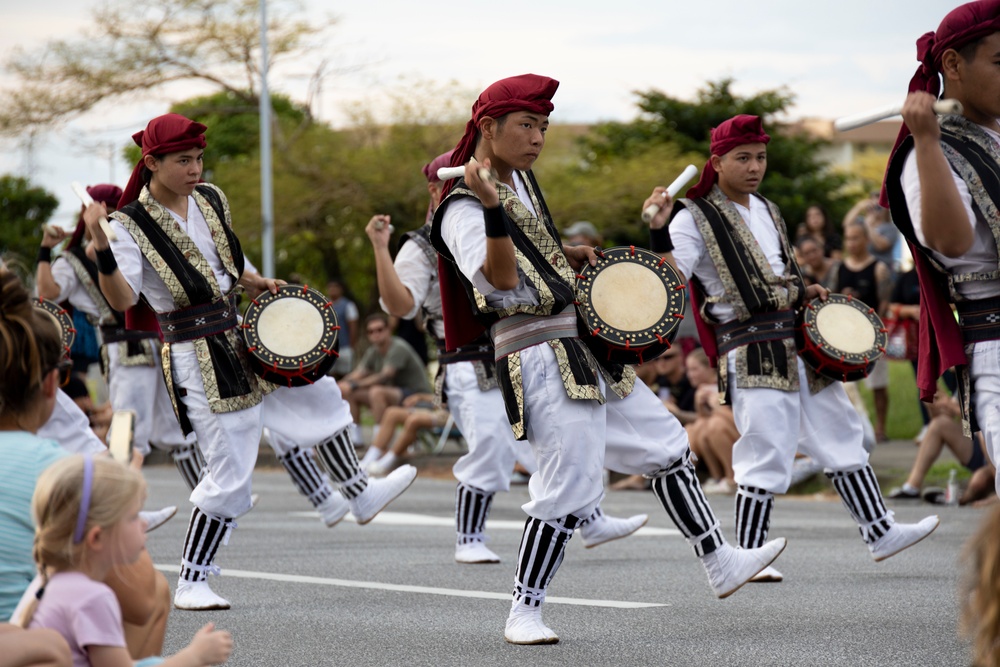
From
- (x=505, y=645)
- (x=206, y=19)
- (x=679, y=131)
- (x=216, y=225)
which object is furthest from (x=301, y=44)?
(x=505, y=645)

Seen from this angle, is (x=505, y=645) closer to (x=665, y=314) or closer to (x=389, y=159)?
(x=665, y=314)

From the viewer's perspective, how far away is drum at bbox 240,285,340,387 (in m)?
7.03

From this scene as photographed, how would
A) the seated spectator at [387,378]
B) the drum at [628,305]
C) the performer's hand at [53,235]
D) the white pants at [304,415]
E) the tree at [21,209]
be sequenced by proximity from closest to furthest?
1. the drum at [628,305]
2. the white pants at [304,415]
3. the performer's hand at [53,235]
4. the seated spectator at [387,378]
5. the tree at [21,209]

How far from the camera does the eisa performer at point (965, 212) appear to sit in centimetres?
491

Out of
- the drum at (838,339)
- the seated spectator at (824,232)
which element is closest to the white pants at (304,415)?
the drum at (838,339)

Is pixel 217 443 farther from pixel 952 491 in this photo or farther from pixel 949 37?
pixel 952 491

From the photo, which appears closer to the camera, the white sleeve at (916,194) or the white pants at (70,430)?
the white sleeve at (916,194)

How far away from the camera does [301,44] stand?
30.4 meters

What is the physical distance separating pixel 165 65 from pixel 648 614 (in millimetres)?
26384

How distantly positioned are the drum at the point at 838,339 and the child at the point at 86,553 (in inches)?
172

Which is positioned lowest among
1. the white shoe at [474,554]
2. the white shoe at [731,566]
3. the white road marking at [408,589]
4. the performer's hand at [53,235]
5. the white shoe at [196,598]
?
the white shoe at [474,554]

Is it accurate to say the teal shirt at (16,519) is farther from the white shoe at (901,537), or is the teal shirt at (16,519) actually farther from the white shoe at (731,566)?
the white shoe at (901,537)

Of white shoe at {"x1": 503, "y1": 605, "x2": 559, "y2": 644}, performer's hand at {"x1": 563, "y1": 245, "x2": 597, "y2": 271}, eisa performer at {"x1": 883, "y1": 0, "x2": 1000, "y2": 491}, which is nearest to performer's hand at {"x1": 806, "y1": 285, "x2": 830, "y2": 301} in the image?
performer's hand at {"x1": 563, "y1": 245, "x2": 597, "y2": 271}

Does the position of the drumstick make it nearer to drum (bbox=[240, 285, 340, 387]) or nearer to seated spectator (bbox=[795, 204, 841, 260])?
drum (bbox=[240, 285, 340, 387])
